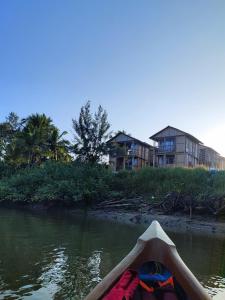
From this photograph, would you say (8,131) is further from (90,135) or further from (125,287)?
(125,287)

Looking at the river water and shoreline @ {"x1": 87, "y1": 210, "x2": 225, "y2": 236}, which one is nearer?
the river water

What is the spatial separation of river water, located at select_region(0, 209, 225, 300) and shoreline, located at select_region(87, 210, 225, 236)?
3460 millimetres

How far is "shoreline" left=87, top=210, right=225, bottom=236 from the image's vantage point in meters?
20.6

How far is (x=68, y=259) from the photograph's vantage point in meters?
10.5

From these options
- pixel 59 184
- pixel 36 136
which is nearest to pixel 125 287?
pixel 59 184

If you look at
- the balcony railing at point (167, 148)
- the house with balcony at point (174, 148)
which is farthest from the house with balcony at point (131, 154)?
the balcony railing at point (167, 148)

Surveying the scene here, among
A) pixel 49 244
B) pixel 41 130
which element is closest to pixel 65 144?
pixel 41 130

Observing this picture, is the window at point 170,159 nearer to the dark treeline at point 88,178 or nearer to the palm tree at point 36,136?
the dark treeline at point 88,178

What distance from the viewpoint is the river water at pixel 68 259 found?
7.61 meters

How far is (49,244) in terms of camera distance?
508 inches

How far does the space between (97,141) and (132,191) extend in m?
10.0

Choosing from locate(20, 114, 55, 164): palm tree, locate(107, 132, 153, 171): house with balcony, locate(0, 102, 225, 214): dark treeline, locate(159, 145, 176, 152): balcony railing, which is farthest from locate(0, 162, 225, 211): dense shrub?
locate(159, 145, 176, 152): balcony railing

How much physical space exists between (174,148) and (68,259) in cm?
3661

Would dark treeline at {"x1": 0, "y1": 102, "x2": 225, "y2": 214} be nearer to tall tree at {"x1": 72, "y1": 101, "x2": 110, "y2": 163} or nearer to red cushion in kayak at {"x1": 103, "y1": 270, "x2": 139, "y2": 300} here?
tall tree at {"x1": 72, "y1": 101, "x2": 110, "y2": 163}
